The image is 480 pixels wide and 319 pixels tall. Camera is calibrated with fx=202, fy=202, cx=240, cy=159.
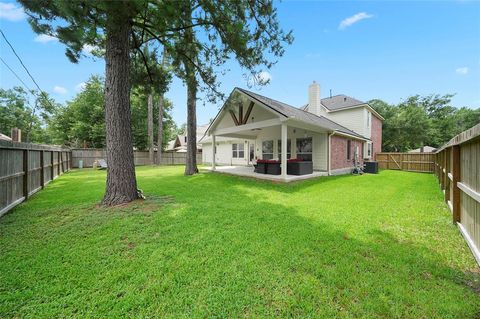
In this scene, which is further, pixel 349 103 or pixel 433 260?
pixel 349 103

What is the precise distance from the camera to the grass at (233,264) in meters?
2.00

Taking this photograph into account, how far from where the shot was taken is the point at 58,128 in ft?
82.8

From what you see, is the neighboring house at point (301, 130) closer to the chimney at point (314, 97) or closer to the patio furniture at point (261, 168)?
the chimney at point (314, 97)

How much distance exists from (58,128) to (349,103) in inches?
1309

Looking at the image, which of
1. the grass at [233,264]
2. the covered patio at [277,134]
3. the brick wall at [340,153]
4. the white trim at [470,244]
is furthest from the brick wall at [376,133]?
the white trim at [470,244]

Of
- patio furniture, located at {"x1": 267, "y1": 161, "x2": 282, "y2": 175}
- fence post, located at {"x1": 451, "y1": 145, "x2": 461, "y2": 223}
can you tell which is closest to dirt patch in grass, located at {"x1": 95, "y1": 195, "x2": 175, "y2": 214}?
patio furniture, located at {"x1": 267, "y1": 161, "x2": 282, "y2": 175}

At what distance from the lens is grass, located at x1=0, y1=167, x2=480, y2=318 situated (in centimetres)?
200

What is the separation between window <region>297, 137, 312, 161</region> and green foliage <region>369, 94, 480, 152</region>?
58.3 ft

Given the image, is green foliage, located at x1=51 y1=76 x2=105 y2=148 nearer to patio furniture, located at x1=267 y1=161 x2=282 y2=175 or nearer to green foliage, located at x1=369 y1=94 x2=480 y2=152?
patio furniture, located at x1=267 y1=161 x2=282 y2=175

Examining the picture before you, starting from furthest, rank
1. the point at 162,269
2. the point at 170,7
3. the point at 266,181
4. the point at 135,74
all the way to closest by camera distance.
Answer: the point at 266,181
the point at 135,74
the point at 170,7
the point at 162,269

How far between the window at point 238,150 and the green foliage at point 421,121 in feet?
59.7

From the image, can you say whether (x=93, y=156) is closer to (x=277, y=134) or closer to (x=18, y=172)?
(x=18, y=172)

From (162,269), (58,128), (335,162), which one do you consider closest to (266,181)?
(335,162)

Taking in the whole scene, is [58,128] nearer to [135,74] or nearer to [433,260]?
[135,74]
